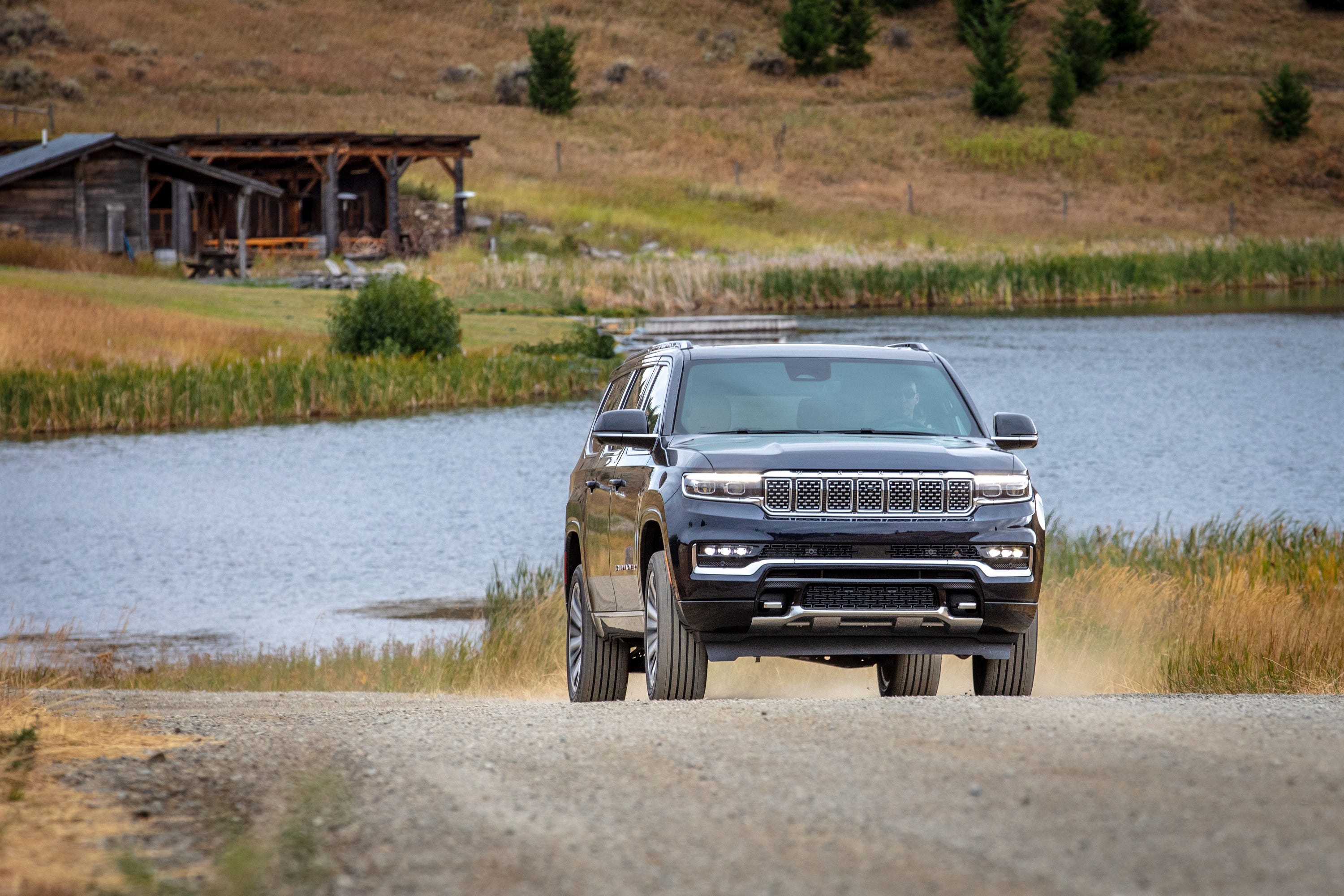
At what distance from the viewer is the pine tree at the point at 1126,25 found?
386 feet

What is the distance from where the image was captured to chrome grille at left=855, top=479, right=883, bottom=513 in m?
8.45

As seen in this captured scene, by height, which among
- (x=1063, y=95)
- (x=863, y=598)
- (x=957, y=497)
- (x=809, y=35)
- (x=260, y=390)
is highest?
(x=809, y=35)

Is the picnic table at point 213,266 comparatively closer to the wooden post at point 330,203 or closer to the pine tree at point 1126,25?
the wooden post at point 330,203

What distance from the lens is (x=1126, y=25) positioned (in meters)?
118

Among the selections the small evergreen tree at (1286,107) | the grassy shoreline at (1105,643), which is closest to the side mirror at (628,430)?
the grassy shoreline at (1105,643)

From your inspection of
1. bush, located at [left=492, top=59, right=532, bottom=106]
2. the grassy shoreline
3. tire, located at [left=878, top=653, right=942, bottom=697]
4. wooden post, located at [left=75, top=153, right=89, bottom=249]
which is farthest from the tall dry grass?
bush, located at [left=492, top=59, right=532, bottom=106]

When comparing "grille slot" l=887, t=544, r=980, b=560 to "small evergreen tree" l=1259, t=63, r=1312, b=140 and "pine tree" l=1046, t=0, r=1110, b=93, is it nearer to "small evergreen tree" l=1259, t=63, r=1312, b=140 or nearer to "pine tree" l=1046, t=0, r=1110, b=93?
"small evergreen tree" l=1259, t=63, r=1312, b=140

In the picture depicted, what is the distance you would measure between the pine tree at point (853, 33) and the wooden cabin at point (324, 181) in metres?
51.4

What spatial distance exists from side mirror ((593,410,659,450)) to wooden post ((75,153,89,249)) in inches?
2069

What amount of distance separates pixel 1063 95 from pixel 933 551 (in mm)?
103626

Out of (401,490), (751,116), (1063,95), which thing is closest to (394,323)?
(401,490)

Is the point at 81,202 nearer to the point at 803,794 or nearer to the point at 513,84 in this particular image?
the point at 513,84

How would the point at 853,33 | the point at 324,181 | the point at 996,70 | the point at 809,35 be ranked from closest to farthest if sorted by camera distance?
the point at 324,181
the point at 996,70
the point at 809,35
the point at 853,33

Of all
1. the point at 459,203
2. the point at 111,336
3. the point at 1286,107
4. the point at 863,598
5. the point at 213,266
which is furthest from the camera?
the point at 1286,107
